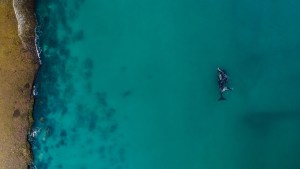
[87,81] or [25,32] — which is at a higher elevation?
[25,32]

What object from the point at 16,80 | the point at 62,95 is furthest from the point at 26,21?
the point at 62,95

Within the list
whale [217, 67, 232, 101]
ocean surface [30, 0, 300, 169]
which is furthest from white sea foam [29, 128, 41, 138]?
whale [217, 67, 232, 101]

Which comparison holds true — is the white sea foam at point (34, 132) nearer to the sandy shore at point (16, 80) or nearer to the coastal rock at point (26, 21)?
the sandy shore at point (16, 80)

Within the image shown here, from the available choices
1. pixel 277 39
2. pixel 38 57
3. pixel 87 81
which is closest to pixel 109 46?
pixel 87 81

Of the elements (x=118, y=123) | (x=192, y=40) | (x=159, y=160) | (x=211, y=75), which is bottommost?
(x=159, y=160)

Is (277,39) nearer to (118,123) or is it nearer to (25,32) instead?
(118,123)

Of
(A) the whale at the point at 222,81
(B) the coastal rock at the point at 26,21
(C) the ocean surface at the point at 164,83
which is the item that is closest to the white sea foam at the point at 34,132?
(C) the ocean surface at the point at 164,83
